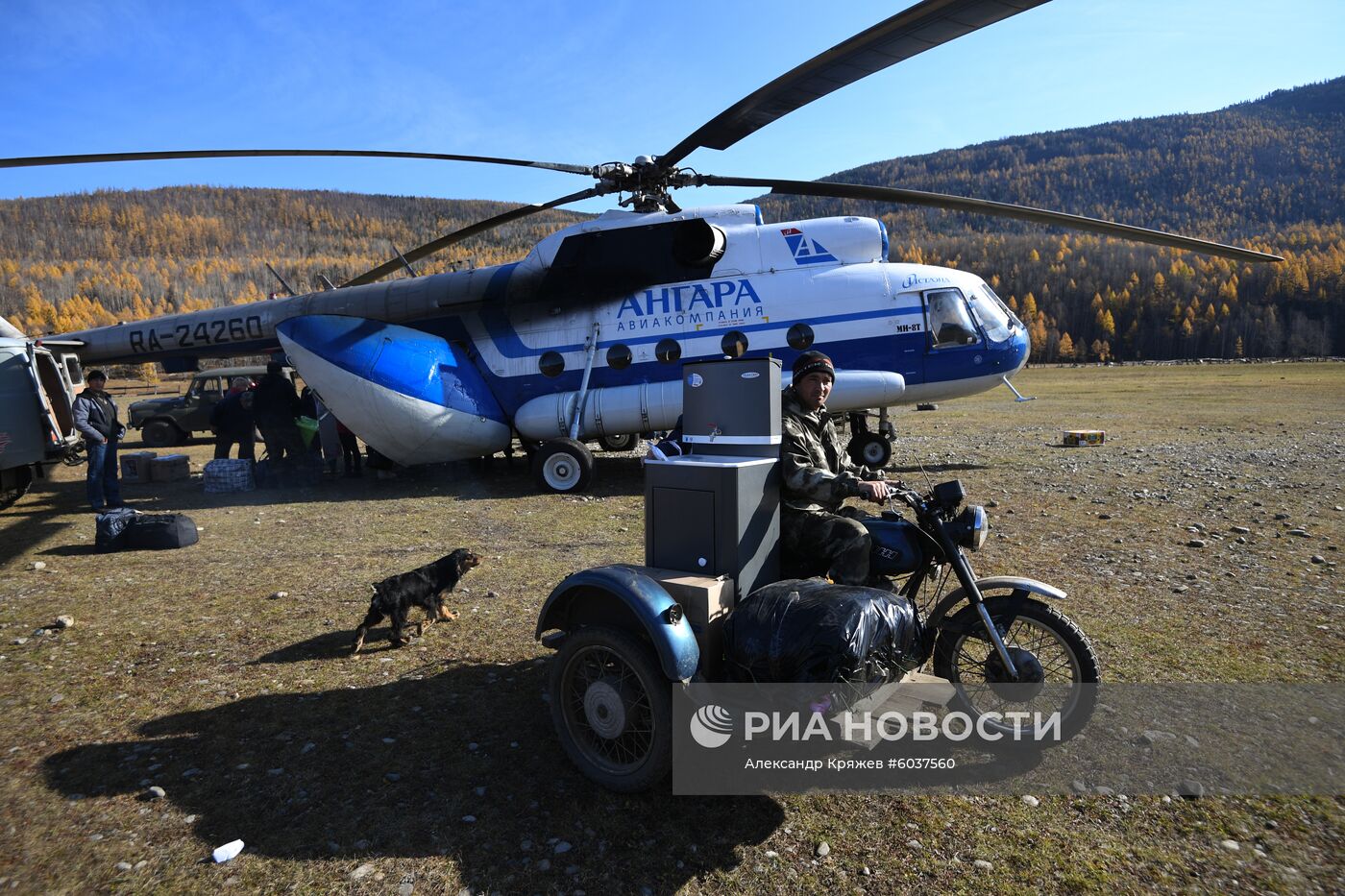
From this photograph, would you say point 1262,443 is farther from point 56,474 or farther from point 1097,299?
point 1097,299

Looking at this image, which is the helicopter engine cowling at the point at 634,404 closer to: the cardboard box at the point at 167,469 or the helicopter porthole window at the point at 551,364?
the helicopter porthole window at the point at 551,364

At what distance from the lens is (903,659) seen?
3.09 metres

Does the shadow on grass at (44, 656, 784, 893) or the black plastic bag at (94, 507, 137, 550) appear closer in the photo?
the shadow on grass at (44, 656, 784, 893)

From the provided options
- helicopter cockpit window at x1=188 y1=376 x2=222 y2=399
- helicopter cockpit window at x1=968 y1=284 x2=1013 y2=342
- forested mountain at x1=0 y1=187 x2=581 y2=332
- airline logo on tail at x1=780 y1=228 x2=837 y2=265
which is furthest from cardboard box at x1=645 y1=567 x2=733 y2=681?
forested mountain at x1=0 y1=187 x2=581 y2=332

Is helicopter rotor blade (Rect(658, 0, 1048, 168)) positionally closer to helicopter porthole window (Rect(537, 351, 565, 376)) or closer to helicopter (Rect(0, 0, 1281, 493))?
helicopter (Rect(0, 0, 1281, 493))

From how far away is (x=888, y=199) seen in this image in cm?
772

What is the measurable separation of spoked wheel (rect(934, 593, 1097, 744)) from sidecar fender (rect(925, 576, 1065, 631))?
6cm

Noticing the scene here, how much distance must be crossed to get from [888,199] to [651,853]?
702 cm

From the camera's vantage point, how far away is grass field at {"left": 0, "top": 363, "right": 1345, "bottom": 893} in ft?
8.99

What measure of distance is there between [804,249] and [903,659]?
→ 28.9ft

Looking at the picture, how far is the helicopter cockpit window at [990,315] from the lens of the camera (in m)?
11.1

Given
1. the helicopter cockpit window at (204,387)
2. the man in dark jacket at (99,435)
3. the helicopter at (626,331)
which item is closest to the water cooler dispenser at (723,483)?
the helicopter at (626,331)

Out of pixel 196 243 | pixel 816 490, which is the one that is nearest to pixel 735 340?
pixel 816 490

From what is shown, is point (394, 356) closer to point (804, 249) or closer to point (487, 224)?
point (487, 224)
